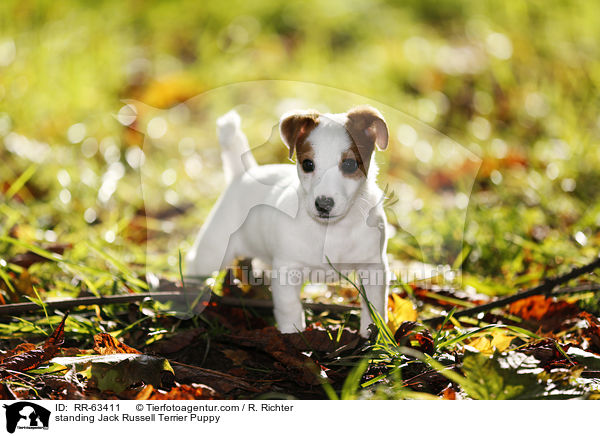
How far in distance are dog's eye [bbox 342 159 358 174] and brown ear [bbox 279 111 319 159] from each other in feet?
0.45

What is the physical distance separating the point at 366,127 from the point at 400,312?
750mm

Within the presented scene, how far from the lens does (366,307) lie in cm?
204

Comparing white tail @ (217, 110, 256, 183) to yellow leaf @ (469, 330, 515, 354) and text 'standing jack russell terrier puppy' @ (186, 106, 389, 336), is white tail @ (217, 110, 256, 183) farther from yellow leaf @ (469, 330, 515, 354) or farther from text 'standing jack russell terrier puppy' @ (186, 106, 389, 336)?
yellow leaf @ (469, 330, 515, 354)

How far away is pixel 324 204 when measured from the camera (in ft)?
5.55

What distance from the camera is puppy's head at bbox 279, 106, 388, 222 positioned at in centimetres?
170

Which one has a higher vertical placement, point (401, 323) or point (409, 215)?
point (409, 215)

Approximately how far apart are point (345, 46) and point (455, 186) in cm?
266

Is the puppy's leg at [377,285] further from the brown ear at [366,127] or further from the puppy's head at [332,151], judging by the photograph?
the brown ear at [366,127]

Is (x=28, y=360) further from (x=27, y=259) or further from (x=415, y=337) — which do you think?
(x=415, y=337)
